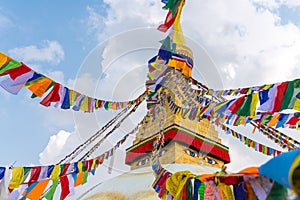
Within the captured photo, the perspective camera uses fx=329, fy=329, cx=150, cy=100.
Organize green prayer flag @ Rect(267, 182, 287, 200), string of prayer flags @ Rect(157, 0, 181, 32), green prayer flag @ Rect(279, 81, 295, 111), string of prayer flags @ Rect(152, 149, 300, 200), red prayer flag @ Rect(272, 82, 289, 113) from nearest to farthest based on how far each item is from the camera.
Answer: string of prayer flags @ Rect(152, 149, 300, 200), green prayer flag @ Rect(267, 182, 287, 200), green prayer flag @ Rect(279, 81, 295, 111), red prayer flag @ Rect(272, 82, 289, 113), string of prayer flags @ Rect(157, 0, 181, 32)

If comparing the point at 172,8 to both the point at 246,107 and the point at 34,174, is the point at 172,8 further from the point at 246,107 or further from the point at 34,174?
the point at 34,174

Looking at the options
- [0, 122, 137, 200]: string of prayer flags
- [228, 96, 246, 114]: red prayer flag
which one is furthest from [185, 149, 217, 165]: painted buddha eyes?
[228, 96, 246, 114]: red prayer flag

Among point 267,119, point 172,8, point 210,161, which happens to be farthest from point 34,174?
point 210,161

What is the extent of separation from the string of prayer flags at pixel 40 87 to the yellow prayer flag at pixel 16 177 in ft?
4.25

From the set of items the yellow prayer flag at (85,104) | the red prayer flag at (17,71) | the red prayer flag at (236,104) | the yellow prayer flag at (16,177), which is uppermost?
the red prayer flag at (17,71)

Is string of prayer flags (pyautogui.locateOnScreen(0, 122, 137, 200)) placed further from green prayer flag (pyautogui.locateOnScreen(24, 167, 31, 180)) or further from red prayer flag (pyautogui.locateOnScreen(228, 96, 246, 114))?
red prayer flag (pyautogui.locateOnScreen(228, 96, 246, 114))

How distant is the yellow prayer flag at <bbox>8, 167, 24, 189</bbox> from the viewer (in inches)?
237

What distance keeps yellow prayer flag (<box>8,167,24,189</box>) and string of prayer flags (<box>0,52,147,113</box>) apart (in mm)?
1297

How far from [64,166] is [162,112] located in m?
3.81

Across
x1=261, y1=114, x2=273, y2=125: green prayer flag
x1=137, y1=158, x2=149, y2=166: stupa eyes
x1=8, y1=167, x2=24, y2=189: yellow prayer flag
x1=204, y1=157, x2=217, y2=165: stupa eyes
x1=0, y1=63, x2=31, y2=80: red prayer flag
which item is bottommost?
Answer: x1=8, y1=167, x2=24, y2=189: yellow prayer flag

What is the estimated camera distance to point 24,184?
6.36 meters

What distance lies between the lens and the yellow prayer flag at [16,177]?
6.03m

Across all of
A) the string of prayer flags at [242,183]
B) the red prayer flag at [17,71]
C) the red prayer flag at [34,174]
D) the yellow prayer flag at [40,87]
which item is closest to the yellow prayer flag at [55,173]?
the red prayer flag at [34,174]

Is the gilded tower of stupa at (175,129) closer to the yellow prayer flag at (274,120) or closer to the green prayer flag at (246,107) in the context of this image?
the yellow prayer flag at (274,120)
